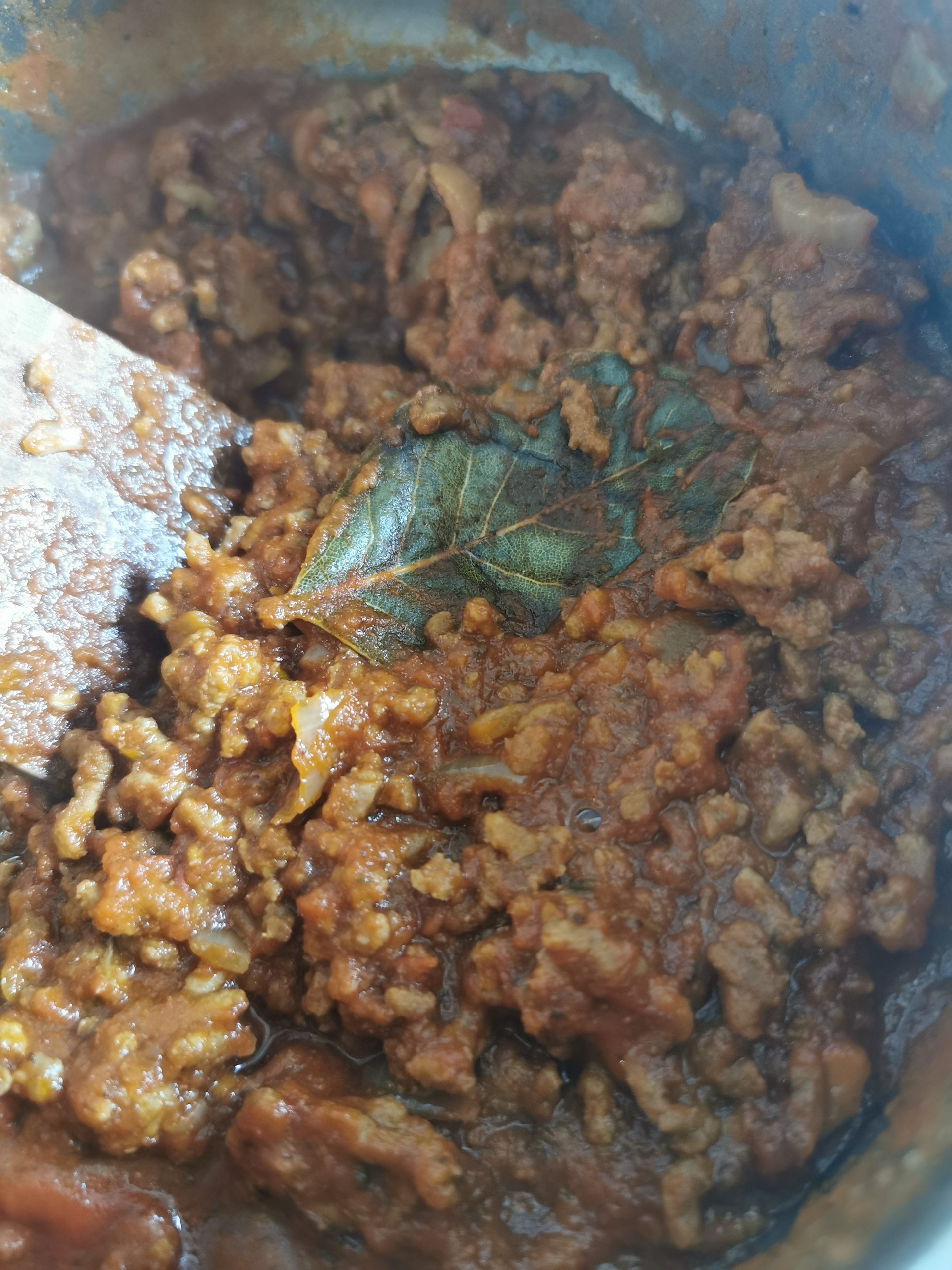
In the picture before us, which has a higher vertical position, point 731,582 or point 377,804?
point 731,582

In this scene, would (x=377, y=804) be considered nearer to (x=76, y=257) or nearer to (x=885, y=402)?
(x=885, y=402)

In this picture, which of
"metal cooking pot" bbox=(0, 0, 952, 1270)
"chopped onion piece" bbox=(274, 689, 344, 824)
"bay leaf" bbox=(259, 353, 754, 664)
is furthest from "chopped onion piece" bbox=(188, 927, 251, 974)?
"metal cooking pot" bbox=(0, 0, 952, 1270)

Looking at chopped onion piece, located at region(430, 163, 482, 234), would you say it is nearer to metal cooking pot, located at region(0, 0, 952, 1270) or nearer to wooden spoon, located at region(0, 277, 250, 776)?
metal cooking pot, located at region(0, 0, 952, 1270)

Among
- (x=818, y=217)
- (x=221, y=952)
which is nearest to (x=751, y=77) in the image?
(x=818, y=217)

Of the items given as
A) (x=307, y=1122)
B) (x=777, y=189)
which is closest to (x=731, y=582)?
(x=777, y=189)

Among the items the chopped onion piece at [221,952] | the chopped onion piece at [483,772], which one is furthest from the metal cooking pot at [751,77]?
the chopped onion piece at [221,952]
